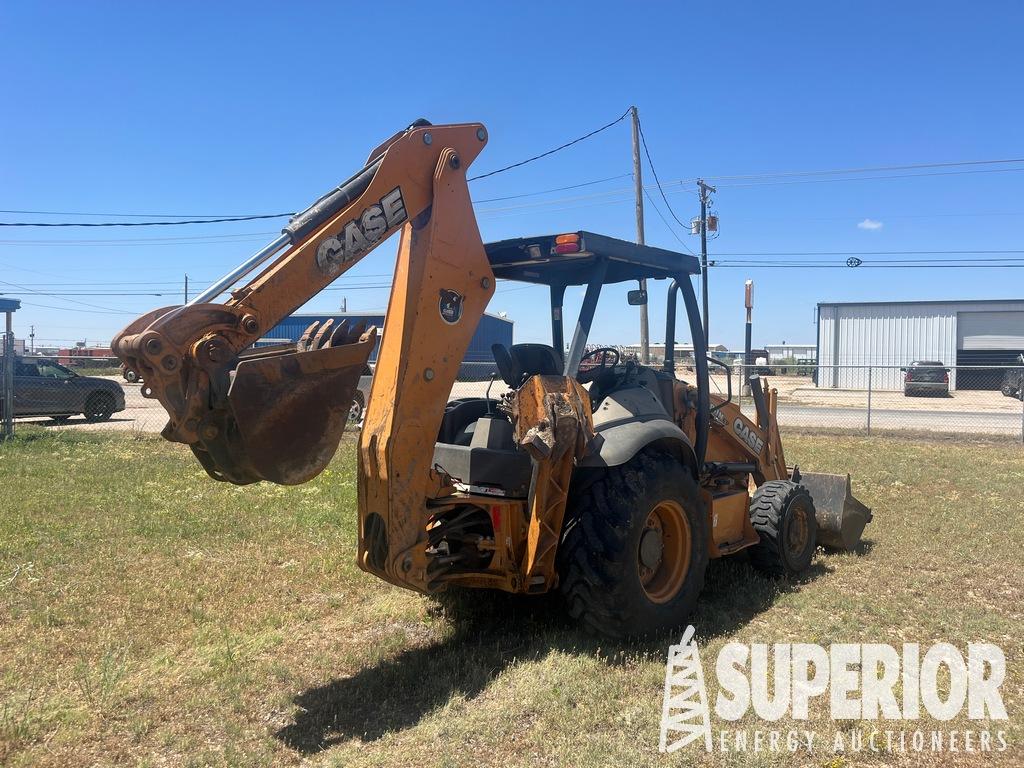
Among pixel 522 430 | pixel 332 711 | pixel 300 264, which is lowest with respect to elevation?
pixel 332 711

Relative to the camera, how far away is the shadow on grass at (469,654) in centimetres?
383

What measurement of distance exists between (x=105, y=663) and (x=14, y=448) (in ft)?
31.3

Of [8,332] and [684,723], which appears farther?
[8,332]

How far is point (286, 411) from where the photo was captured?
3.71 meters

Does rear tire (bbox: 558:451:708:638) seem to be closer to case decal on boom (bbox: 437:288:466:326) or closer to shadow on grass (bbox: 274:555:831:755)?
shadow on grass (bbox: 274:555:831:755)

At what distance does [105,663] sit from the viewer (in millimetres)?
4402

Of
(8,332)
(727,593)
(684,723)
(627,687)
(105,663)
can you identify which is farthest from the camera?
(8,332)

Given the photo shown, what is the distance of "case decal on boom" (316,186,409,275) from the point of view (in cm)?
394

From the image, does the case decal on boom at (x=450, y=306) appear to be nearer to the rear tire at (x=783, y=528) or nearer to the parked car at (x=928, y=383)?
the rear tire at (x=783, y=528)

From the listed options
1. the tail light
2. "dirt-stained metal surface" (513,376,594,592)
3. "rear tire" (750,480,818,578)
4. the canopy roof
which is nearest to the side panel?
"dirt-stained metal surface" (513,376,594,592)

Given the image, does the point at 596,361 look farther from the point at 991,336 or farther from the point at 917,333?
the point at 991,336

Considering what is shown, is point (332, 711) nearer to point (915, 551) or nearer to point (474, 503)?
point (474, 503)

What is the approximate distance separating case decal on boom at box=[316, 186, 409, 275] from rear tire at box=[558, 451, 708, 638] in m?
1.87

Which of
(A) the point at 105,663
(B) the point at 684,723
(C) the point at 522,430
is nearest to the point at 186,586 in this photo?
(A) the point at 105,663
